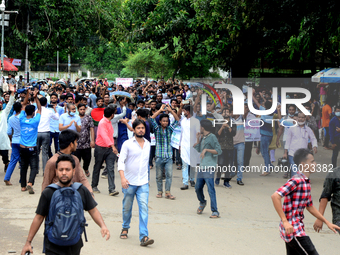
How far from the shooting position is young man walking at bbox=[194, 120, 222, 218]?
7.13 meters

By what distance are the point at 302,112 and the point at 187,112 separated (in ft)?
7.49

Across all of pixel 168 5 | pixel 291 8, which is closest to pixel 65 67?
pixel 168 5

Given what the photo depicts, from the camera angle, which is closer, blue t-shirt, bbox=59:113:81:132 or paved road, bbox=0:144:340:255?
paved road, bbox=0:144:340:255

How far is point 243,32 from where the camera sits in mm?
14773

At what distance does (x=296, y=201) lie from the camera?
422 centimetres

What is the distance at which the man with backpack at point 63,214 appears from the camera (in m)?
3.58

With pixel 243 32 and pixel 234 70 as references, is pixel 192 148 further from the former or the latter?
pixel 234 70

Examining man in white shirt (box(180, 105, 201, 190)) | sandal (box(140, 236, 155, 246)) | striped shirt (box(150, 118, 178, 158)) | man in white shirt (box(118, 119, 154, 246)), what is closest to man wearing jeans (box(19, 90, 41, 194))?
striped shirt (box(150, 118, 178, 158))

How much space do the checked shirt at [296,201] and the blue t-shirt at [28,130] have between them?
18.4ft

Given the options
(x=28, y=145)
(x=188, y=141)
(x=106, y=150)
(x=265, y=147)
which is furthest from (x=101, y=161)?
(x=265, y=147)

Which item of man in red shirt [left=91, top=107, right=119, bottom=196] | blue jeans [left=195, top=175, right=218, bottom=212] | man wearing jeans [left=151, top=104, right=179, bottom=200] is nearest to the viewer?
blue jeans [left=195, top=175, right=218, bottom=212]

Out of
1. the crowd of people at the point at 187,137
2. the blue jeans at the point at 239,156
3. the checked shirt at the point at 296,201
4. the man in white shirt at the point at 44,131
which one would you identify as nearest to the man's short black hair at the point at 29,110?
the crowd of people at the point at 187,137

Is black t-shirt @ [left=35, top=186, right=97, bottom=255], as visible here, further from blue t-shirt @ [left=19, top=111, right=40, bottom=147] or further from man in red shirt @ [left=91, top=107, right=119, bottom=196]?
blue t-shirt @ [left=19, top=111, right=40, bottom=147]

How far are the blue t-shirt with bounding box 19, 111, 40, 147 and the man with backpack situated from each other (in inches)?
191
